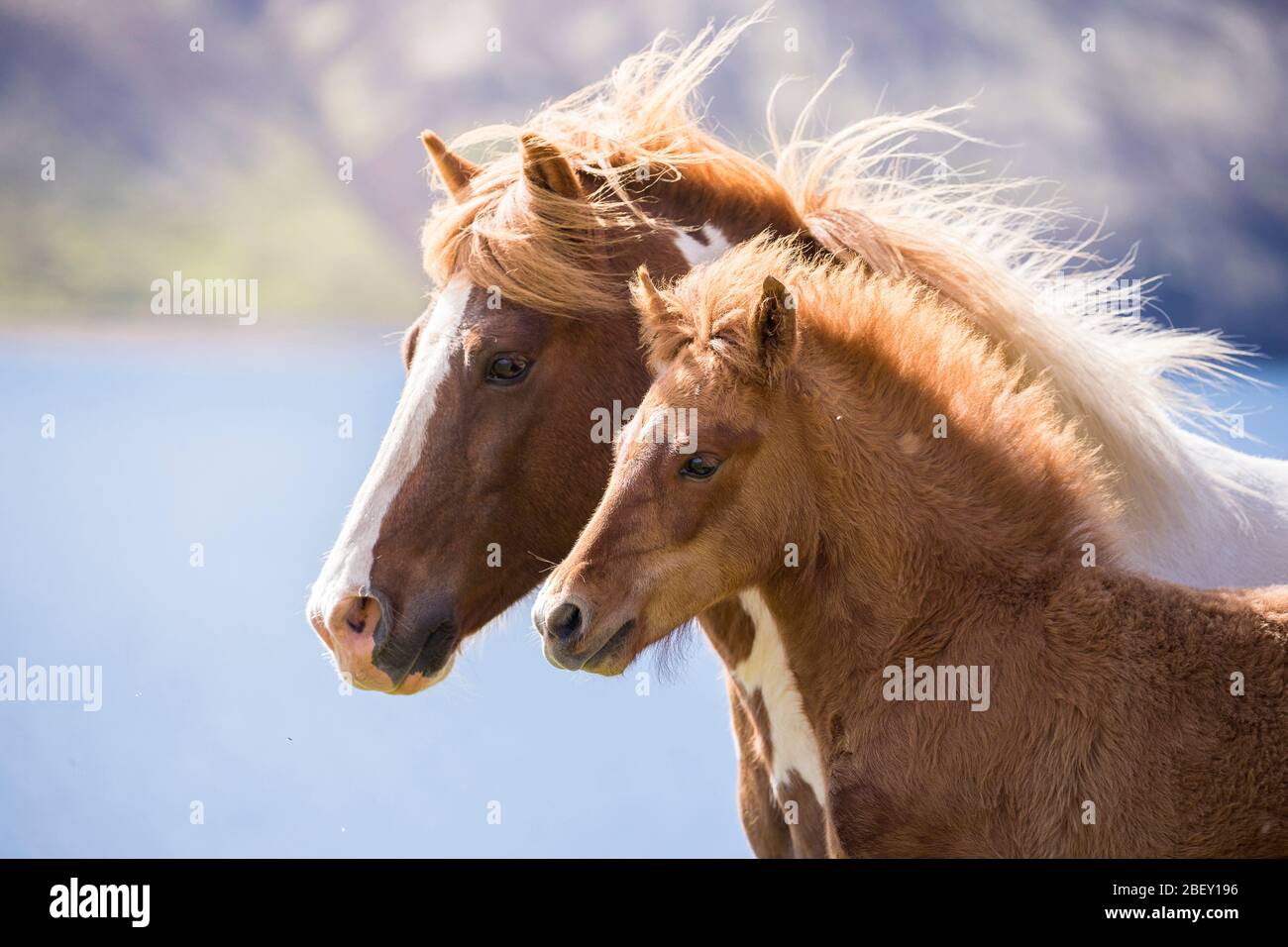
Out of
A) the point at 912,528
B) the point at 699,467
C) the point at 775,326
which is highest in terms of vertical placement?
the point at 775,326

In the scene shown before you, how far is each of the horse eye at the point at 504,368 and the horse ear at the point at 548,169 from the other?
450mm

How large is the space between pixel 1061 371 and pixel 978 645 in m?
0.94

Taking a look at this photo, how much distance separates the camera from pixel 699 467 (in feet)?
9.22

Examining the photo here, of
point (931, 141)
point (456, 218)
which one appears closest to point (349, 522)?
point (456, 218)

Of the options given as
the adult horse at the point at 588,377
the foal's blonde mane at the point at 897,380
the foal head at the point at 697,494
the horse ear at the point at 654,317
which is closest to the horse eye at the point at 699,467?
the foal head at the point at 697,494

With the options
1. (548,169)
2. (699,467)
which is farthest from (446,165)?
(699,467)

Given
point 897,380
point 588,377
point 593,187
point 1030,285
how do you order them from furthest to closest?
point 1030,285 → point 593,187 → point 588,377 → point 897,380

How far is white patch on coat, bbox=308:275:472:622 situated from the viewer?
10.3 feet

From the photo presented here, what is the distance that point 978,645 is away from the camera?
8.98 feet

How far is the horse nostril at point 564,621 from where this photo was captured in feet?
8.89

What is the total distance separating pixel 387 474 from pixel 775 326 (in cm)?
104

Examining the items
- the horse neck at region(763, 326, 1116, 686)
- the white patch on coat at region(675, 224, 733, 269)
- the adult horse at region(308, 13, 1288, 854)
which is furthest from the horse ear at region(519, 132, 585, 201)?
the horse neck at region(763, 326, 1116, 686)

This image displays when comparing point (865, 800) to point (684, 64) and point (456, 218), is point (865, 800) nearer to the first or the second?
point (456, 218)

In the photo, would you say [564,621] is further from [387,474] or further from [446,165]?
[446,165]
